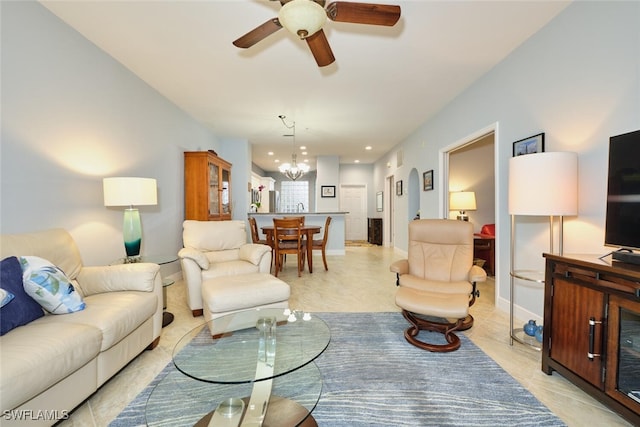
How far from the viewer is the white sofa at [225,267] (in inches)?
89.3

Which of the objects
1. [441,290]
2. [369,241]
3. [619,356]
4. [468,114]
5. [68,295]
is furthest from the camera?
[369,241]

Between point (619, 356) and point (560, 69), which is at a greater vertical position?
point (560, 69)

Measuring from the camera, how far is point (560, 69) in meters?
2.19

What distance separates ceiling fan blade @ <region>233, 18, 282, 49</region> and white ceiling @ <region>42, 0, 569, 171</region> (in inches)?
12.6

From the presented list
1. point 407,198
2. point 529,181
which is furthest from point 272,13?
point 407,198

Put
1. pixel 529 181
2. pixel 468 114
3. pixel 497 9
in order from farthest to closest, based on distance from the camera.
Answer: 1. pixel 468 114
2. pixel 497 9
3. pixel 529 181

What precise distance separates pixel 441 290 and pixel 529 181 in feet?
3.43

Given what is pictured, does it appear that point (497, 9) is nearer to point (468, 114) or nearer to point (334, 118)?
point (468, 114)

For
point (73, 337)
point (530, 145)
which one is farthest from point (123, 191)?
point (530, 145)

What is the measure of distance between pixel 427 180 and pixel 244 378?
14.4 ft

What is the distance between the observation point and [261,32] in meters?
1.84

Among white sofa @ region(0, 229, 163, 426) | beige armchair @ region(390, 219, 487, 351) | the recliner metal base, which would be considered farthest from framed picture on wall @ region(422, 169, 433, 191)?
white sofa @ region(0, 229, 163, 426)

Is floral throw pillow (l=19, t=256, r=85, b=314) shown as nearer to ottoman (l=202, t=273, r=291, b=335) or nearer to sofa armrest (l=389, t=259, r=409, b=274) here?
ottoman (l=202, t=273, r=291, b=335)

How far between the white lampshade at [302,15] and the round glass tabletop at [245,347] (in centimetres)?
173
